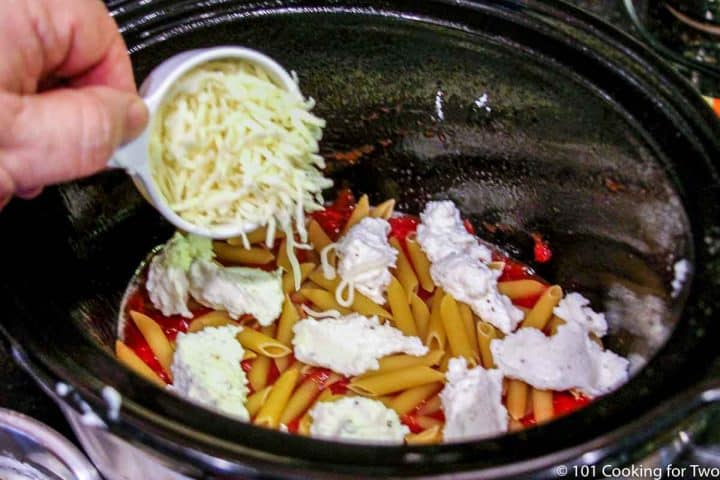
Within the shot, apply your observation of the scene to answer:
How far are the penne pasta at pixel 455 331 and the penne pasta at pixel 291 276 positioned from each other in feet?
0.75

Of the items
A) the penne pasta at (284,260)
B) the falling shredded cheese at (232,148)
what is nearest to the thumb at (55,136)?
the falling shredded cheese at (232,148)

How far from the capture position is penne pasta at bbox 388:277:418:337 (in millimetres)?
1421

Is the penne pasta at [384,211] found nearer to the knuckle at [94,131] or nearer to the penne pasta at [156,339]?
the penne pasta at [156,339]

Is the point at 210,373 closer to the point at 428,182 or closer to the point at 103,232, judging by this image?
the point at 103,232

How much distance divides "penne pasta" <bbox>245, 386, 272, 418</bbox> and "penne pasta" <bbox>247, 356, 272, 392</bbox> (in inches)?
1.1

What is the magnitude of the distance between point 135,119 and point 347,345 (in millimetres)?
512

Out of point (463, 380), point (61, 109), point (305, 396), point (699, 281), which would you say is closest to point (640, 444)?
point (699, 281)

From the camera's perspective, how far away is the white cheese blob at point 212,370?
4.18 ft

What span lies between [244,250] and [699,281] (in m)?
0.71

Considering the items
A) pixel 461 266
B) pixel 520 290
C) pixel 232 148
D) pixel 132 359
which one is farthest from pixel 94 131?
pixel 520 290

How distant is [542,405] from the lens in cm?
134

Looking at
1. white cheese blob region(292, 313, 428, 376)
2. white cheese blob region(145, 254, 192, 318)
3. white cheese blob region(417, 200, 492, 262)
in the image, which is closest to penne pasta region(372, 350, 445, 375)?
white cheese blob region(292, 313, 428, 376)

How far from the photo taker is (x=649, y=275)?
4.21 ft

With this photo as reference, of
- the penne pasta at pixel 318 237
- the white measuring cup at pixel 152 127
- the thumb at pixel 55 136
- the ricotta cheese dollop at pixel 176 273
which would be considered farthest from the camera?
the penne pasta at pixel 318 237
